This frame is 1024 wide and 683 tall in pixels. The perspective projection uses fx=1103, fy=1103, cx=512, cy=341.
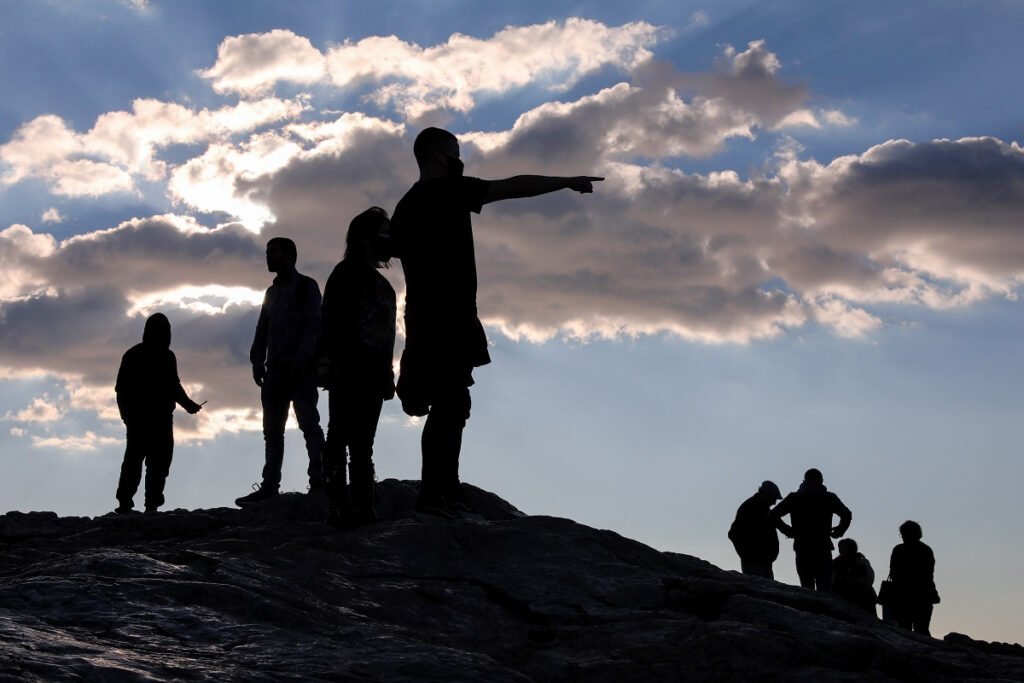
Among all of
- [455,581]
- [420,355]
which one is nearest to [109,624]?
[455,581]

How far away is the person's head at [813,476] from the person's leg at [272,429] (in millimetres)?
5441

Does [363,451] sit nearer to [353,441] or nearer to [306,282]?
[353,441]

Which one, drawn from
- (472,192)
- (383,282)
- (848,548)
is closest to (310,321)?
(383,282)

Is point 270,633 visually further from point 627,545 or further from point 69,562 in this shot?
point 627,545

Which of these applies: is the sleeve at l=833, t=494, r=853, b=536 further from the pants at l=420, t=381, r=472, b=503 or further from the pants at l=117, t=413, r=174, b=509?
the pants at l=117, t=413, r=174, b=509

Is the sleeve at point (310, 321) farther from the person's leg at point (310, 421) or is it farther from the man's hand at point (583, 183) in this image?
Answer: the man's hand at point (583, 183)

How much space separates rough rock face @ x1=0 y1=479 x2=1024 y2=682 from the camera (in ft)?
12.2

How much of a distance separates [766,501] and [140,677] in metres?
9.19

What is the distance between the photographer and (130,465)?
34.2 feet

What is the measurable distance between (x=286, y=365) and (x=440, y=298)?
363 cm

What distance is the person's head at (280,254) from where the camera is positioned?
9.62 meters

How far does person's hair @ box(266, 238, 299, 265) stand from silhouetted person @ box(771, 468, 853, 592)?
5.57 metres

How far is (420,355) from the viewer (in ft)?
20.6

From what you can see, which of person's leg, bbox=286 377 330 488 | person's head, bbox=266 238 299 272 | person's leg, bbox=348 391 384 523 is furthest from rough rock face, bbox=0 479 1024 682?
person's head, bbox=266 238 299 272
